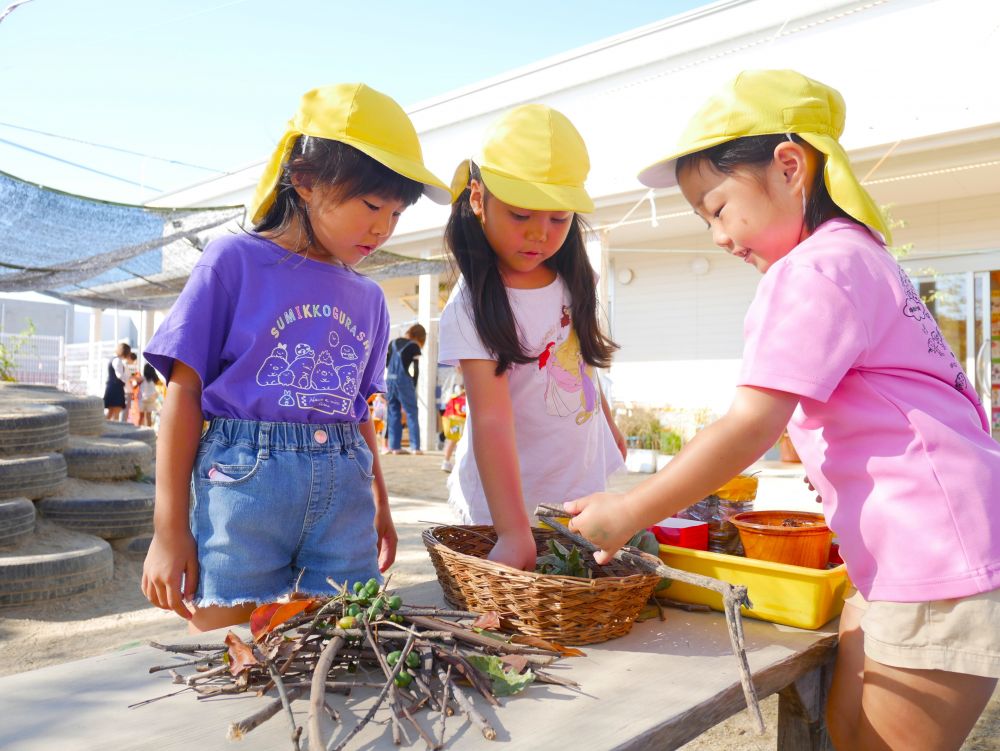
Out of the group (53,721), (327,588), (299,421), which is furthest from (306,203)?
(53,721)

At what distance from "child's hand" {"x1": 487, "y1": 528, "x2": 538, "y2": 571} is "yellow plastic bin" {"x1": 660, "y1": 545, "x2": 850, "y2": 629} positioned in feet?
1.03

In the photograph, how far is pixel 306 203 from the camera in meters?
1.65

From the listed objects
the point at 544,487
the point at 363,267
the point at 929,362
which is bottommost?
the point at 544,487

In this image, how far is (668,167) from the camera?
4.92 feet

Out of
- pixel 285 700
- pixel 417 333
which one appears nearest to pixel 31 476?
pixel 285 700

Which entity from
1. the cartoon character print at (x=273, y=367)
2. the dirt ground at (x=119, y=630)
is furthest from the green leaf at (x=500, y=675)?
the dirt ground at (x=119, y=630)

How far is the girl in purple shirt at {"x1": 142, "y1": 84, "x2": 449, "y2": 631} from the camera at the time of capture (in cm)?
147

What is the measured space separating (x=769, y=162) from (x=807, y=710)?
37.0 inches

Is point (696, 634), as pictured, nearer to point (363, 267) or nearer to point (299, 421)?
point (299, 421)

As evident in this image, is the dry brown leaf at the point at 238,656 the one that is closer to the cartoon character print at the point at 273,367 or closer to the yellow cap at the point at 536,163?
the cartoon character print at the point at 273,367

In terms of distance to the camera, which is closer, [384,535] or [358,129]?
[358,129]

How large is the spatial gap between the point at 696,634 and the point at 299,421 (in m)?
0.86

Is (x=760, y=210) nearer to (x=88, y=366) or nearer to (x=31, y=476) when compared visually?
(x=31, y=476)

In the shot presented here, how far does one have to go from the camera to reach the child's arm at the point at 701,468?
113cm
